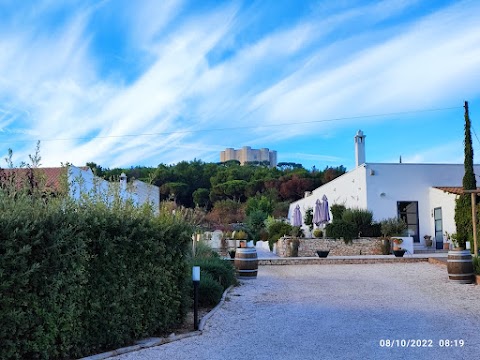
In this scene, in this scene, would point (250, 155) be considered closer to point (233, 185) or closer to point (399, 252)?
point (233, 185)

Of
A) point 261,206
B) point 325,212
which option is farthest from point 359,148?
point 261,206

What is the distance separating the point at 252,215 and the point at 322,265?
43.0 feet

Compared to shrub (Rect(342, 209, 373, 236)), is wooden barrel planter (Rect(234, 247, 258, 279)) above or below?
below

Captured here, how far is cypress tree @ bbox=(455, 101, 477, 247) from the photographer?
17.2 m

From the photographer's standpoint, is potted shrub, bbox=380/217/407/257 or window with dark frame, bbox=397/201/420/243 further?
window with dark frame, bbox=397/201/420/243

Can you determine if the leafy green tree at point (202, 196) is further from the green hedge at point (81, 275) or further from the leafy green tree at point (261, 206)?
the green hedge at point (81, 275)

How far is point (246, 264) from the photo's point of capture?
12.5 meters

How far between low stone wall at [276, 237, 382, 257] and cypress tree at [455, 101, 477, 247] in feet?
9.56

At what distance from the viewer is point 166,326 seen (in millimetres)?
6352

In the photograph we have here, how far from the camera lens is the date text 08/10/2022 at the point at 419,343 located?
569cm

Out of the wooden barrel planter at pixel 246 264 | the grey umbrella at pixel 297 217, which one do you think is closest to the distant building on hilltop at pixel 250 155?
the grey umbrella at pixel 297 217

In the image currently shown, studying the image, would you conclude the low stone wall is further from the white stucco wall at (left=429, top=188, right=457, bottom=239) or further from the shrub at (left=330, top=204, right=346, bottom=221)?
the shrub at (left=330, top=204, right=346, bottom=221)

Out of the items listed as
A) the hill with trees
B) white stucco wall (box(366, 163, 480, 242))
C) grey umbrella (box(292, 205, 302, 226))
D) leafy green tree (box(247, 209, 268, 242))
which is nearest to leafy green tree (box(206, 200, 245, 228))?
the hill with trees

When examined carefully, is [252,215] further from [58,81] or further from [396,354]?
[396,354]
